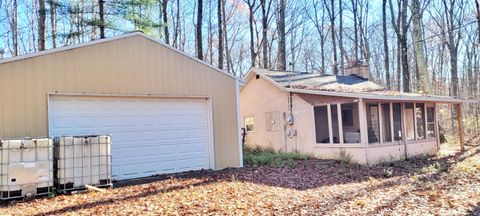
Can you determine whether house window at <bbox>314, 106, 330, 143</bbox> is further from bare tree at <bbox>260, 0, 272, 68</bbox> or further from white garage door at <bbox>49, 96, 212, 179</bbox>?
bare tree at <bbox>260, 0, 272, 68</bbox>

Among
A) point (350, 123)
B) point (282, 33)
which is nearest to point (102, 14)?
point (350, 123)

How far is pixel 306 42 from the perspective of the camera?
3105 cm

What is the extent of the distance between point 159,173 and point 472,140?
15.6 metres

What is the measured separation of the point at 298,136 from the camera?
1375 cm

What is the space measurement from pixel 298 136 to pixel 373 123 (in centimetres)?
264

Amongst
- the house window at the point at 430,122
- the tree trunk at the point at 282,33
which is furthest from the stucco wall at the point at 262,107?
the tree trunk at the point at 282,33

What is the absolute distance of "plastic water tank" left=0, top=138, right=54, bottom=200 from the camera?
7008mm

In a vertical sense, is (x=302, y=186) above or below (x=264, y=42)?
below

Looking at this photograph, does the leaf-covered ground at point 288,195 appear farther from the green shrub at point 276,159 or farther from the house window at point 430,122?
the house window at point 430,122

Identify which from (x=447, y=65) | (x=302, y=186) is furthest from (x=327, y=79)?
(x=447, y=65)

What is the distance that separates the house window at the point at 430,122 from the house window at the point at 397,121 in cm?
194

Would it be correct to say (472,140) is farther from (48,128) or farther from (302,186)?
(48,128)

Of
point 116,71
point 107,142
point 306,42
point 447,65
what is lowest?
point 107,142

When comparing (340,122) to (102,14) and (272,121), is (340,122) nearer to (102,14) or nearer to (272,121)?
(272,121)
